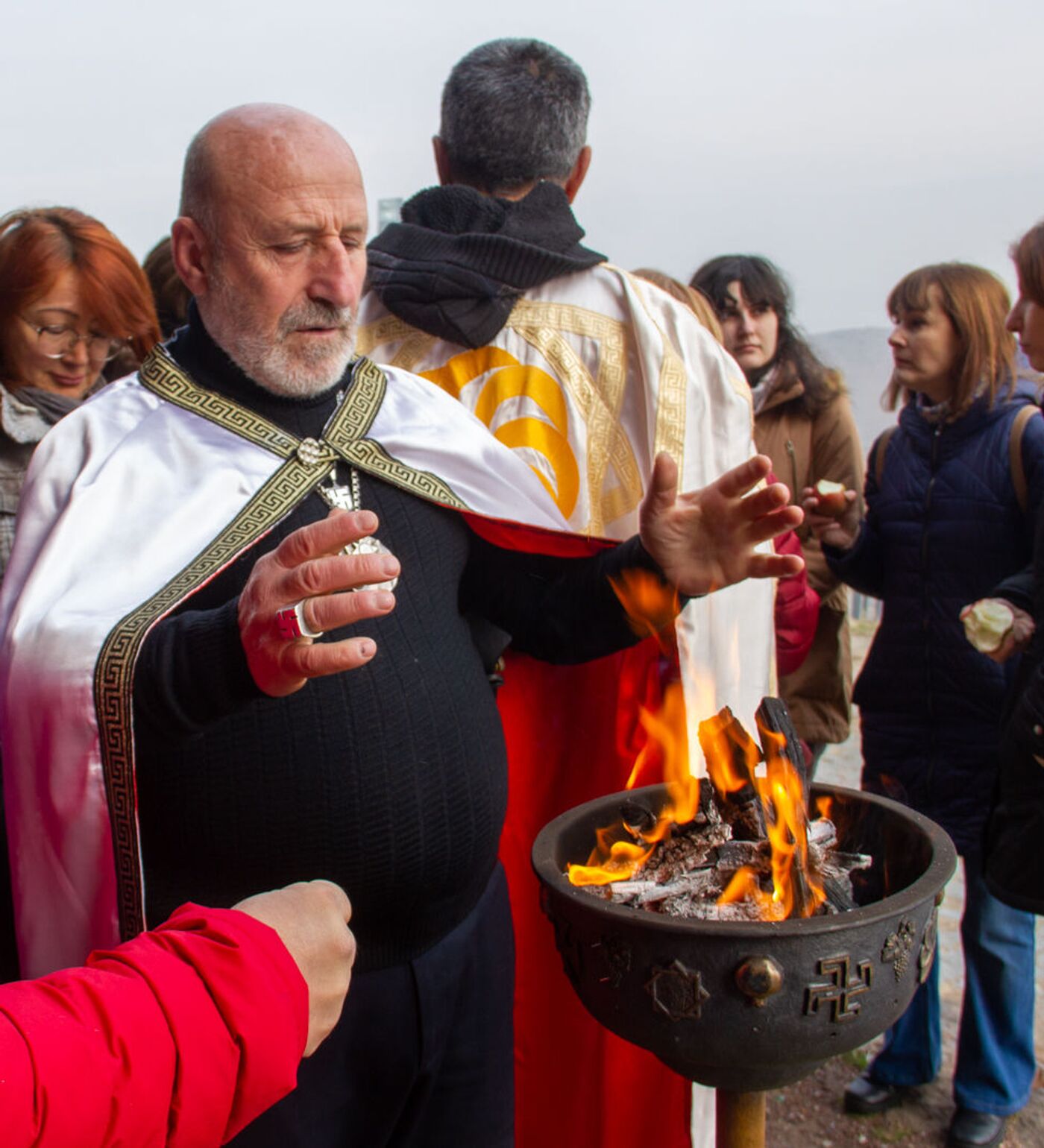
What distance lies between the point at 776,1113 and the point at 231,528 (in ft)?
8.96

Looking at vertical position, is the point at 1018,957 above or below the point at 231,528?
below

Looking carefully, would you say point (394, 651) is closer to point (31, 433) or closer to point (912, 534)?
point (31, 433)

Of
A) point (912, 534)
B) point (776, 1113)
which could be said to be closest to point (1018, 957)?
point (776, 1113)

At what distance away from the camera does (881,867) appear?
2.04 metres

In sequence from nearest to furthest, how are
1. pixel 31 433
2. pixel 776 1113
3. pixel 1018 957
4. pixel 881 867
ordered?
1. pixel 881 867
2. pixel 31 433
3. pixel 1018 957
4. pixel 776 1113

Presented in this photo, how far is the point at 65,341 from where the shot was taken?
295cm

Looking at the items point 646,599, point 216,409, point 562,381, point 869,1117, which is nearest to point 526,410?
point 562,381

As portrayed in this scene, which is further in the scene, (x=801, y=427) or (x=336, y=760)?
(x=801, y=427)

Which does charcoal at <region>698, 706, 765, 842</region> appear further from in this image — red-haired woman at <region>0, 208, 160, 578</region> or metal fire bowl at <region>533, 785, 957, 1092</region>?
red-haired woman at <region>0, 208, 160, 578</region>

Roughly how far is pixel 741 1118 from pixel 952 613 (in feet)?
7.05

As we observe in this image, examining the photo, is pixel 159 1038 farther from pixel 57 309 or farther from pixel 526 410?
pixel 57 309

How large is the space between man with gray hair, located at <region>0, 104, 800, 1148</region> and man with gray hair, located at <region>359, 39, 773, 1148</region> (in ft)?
1.37

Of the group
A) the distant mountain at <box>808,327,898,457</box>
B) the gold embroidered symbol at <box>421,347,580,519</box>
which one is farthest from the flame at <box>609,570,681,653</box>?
the distant mountain at <box>808,327,898,457</box>

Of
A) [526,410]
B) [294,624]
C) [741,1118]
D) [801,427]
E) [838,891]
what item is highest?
[526,410]
